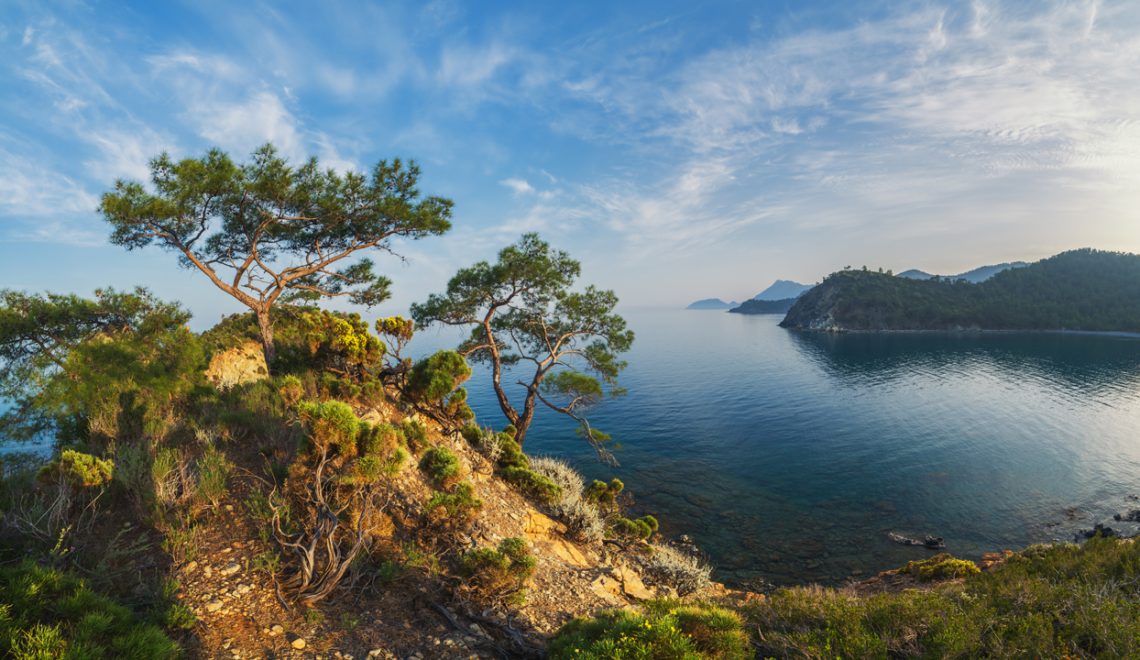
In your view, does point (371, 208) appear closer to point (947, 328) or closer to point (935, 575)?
point (935, 575)

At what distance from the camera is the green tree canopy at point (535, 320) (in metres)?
19.1

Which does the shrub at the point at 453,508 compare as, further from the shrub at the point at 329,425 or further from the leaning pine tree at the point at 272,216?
the leaning pine tree at the point at 272,216

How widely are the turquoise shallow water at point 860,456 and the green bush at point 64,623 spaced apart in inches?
678

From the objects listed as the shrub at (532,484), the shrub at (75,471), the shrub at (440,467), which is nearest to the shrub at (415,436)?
the shrub at (440,467)

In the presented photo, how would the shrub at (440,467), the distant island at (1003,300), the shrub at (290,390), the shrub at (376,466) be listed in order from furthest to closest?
the distant island at (1003,300), the shrub at (290,390), the shrub at (440,467), the shrub at (376,466)

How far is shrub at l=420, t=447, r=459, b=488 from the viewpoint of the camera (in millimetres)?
9844

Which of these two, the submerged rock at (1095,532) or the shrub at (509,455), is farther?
the submerged rock at (1095,532)

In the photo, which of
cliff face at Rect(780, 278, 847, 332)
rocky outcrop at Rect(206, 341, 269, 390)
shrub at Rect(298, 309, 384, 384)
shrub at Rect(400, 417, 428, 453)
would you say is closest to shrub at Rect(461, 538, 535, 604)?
shrub at Rect(400, 417, 428, 453)

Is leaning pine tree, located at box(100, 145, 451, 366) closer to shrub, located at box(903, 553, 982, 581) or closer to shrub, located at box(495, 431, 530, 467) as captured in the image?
shrub, located at box(495, 431, 530, 467)

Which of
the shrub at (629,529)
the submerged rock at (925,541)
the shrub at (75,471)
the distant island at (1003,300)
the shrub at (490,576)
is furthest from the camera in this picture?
the distant island at (1003,300)

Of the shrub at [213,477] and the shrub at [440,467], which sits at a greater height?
the shrub at [213,477]

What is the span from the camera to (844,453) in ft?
101

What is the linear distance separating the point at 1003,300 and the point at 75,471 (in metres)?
187

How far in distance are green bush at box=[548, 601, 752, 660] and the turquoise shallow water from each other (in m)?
12.8
